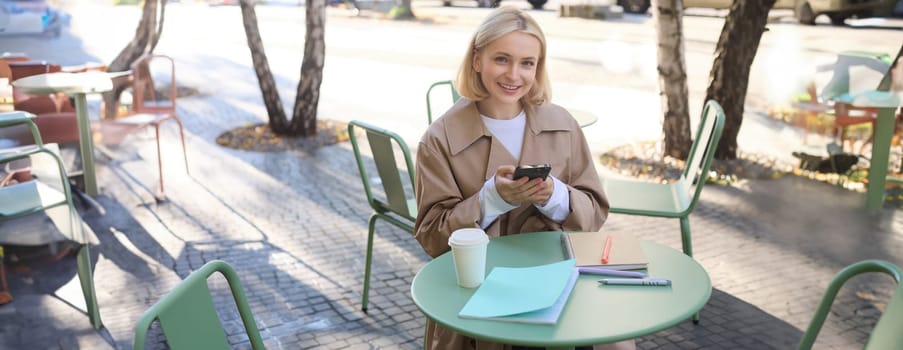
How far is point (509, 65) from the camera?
8.65 ft

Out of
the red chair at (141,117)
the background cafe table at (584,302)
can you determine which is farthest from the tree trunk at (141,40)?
the background cafe table at (584,302)

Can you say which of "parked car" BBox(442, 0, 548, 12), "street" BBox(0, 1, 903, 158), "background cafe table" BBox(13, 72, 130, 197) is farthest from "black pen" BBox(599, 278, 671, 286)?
"parked car" BBox(442, 0, 548, 12)

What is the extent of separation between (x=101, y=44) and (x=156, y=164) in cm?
1117

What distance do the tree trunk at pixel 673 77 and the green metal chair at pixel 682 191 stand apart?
265 cm

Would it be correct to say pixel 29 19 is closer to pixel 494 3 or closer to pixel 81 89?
pixel 81 89

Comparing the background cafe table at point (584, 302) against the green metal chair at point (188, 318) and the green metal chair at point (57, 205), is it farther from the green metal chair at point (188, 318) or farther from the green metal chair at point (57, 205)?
the green metal chair at point (57, 205)

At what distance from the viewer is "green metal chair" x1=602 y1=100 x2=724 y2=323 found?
3891 millimetres

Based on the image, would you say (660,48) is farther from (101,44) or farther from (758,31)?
(101,44)

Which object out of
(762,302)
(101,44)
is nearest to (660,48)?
(762,302)

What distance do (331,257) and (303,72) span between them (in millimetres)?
3737

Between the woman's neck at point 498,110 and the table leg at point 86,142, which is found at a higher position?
the woman's neck at point 498,110

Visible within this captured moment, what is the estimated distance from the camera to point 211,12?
2848cm

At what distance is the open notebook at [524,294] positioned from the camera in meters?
2.05

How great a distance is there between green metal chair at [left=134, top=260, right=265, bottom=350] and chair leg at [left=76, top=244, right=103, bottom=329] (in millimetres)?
2394
